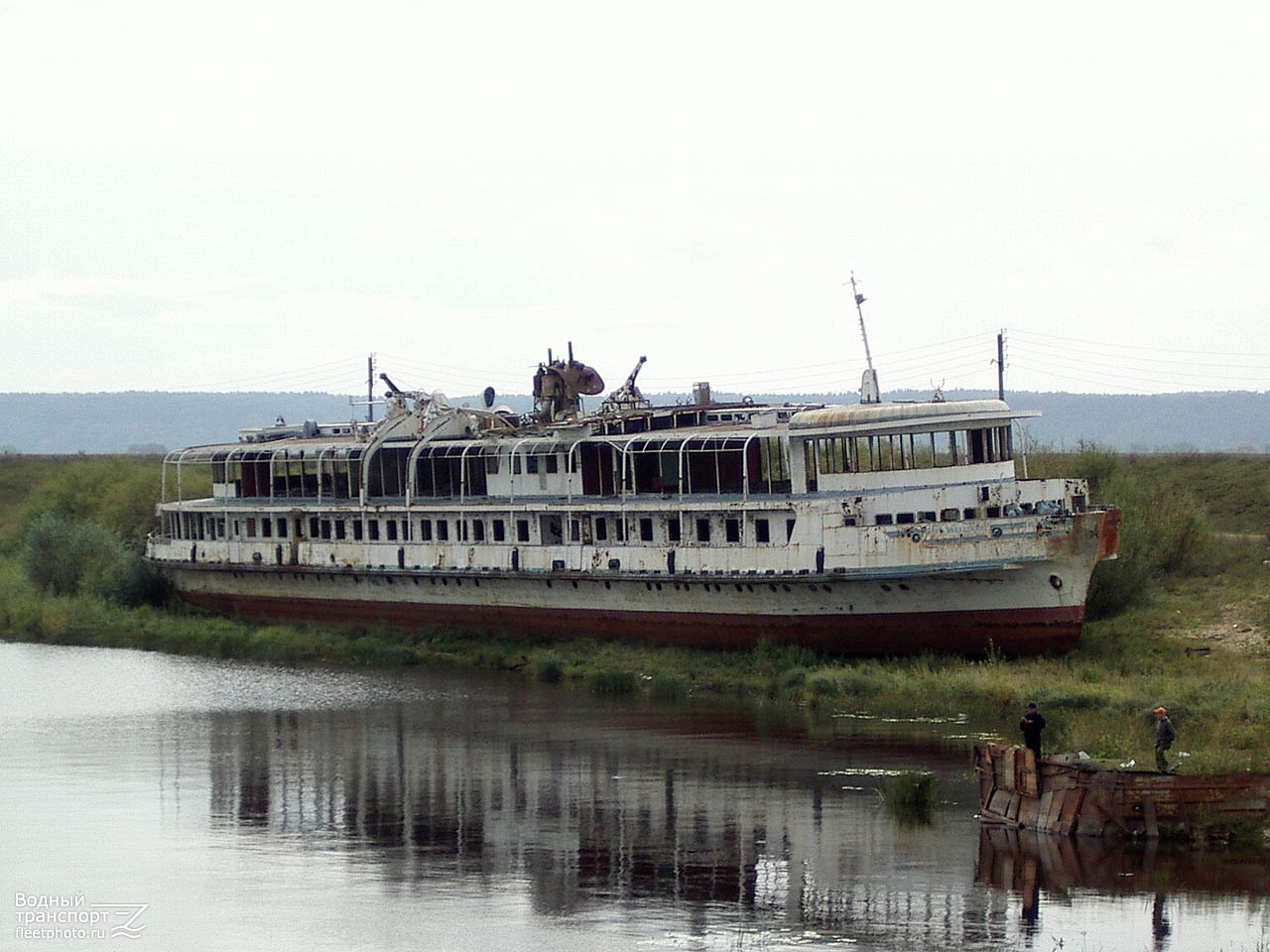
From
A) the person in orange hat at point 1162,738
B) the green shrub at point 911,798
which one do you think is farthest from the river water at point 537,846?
the person in orange hat at point 1162,738

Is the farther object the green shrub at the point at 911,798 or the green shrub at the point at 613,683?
the green shrub at the point at 613,683

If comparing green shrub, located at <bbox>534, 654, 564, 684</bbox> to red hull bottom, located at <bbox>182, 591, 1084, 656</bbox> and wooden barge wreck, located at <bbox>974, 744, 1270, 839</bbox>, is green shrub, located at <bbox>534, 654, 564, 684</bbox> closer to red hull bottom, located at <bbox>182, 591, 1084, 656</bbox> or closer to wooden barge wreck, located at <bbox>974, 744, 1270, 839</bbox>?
red hull bottom, located at <bbox>182, 591, 1084, 656</bbox>

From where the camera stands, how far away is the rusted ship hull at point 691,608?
48500 millimetres

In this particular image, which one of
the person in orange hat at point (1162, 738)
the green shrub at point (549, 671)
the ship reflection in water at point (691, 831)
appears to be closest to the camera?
the ship reflection in water at point (691, 831)

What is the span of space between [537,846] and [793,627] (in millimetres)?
19641

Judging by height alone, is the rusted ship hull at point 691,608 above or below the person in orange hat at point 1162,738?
above

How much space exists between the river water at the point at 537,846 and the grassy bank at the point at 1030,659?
2363 millimetres

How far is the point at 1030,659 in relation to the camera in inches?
1876

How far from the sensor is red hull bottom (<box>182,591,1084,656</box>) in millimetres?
48156

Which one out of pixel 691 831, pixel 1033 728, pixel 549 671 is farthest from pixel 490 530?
pixel 1033 728

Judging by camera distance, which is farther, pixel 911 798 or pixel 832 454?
pixel 832 454

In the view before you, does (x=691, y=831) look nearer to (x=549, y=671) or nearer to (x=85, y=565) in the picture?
(x=549, y=671)

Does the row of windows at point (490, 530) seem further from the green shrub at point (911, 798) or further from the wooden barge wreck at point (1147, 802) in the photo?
the wooden barge wreck at point (1147, 802)

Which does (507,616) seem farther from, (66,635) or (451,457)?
(66,635)
